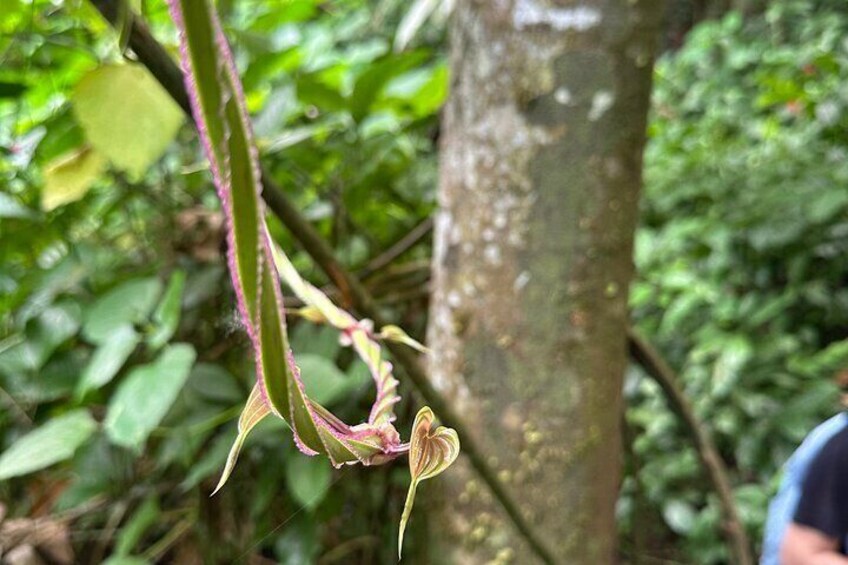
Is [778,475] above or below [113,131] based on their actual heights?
below

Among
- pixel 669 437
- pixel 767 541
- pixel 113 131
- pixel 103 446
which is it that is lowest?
pixel 669 437

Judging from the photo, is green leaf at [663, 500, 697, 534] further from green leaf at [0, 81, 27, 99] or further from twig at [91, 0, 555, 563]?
green leaf at [0, 81, 27, 99]

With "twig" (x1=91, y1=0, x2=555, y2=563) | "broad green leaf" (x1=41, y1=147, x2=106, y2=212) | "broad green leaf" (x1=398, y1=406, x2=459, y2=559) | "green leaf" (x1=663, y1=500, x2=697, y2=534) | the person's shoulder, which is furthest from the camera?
"green leaf" (x1=663, y1=500, x2=697, y2=534)

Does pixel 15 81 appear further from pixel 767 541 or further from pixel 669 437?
pixel 669 437

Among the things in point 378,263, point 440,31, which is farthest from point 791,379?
point 440,31

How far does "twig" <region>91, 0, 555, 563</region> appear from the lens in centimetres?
25

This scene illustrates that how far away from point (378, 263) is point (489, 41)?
0.24 metres

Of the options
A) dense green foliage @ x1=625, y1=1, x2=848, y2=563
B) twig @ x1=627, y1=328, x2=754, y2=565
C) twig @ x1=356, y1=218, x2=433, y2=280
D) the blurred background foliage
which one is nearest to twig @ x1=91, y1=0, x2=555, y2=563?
the blurred background foliage

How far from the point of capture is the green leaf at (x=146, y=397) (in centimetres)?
45

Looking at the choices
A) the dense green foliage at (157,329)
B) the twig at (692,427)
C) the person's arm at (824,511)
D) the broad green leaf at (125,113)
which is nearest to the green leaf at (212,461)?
the dense green foliage at (157,329)

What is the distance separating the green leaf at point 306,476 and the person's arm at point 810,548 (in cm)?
52

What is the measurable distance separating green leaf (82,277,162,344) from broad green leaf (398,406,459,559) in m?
0.49

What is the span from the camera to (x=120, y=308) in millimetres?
573

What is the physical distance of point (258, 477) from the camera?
23.6 inches
